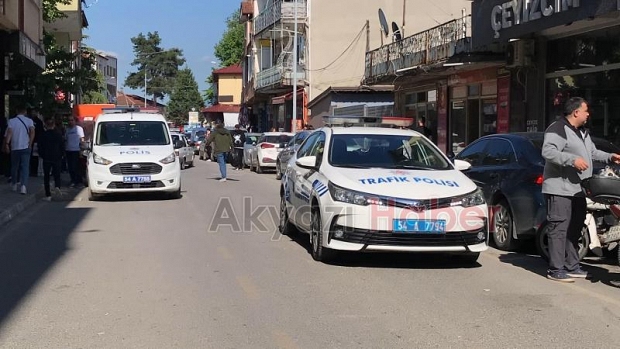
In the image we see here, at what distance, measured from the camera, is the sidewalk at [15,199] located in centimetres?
1259

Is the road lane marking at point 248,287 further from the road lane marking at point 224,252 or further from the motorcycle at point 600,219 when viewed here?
the motorcycle at point 600,219

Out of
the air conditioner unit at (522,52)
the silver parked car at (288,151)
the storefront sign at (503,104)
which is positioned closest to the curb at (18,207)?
the silver parked car at (288,151)

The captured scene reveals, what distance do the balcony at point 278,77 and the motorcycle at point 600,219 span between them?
32.3 metres

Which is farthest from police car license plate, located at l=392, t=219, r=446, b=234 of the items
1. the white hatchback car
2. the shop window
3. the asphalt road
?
the white hatchback car

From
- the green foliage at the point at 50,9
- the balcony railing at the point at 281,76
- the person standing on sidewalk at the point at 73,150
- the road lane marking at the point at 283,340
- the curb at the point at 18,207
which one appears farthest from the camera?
the balcony railing at the point at 281,76

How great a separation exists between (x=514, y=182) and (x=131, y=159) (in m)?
8.72

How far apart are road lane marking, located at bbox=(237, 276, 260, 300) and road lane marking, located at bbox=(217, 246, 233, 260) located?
1259 mm

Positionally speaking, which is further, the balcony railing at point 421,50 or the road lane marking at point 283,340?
the balcony railing at point 421,50

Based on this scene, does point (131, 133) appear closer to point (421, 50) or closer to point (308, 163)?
point (308, 163)

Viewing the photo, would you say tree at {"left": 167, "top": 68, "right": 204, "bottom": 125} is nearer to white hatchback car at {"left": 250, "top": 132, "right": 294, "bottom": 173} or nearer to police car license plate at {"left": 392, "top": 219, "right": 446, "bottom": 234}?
white hatchback car at {"left": 250, "top": 132, "right": 294, "bottom": 173}

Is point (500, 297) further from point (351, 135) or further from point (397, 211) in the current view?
point (351, 135)

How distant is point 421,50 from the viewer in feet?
74.7

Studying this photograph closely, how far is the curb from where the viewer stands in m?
12.2

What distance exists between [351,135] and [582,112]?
2993mm
